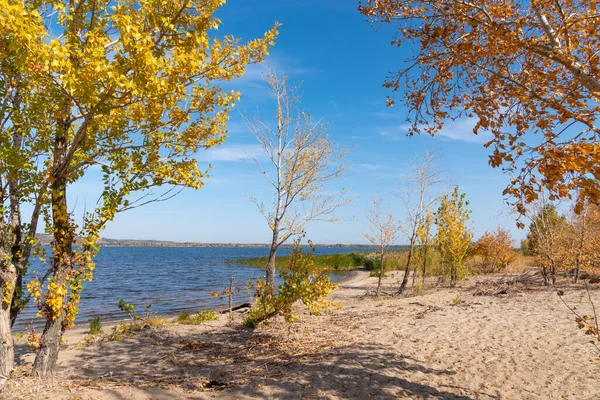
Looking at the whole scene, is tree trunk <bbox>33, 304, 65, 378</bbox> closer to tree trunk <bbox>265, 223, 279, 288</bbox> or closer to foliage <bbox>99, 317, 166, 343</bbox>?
foliage <bbox>99, 317, 166, 343</bbox>

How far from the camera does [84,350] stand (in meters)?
8.58

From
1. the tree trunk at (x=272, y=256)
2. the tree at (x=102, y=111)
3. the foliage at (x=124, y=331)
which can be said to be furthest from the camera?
the tree trunk at (x=272, y=256)

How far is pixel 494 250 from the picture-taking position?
24359mm

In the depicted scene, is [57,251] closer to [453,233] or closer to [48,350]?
[48,350]

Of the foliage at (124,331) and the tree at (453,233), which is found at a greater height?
the tree at (453,233)

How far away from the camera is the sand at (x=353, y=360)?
209 inches

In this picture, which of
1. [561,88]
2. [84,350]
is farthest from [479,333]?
[84,350]

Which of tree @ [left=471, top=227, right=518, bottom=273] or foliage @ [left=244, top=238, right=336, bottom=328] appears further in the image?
tree @ [left=471, top=227, right=518, bottom=273]

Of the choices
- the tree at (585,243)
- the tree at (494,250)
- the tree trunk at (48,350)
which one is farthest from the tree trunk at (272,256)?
the tree at (494,250)

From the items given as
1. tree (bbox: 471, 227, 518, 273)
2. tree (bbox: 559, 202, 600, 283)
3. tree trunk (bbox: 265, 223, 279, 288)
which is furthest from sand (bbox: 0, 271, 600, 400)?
tree (bbox: 471, 227, 518, 273)

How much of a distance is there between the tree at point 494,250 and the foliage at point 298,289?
62.4ft

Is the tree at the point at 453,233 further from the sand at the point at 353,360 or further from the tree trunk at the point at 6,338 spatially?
the tree trunk at the point at 6,338

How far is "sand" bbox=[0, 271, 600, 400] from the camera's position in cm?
531

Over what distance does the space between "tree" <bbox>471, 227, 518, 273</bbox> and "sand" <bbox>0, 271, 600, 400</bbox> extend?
46.1 feet
